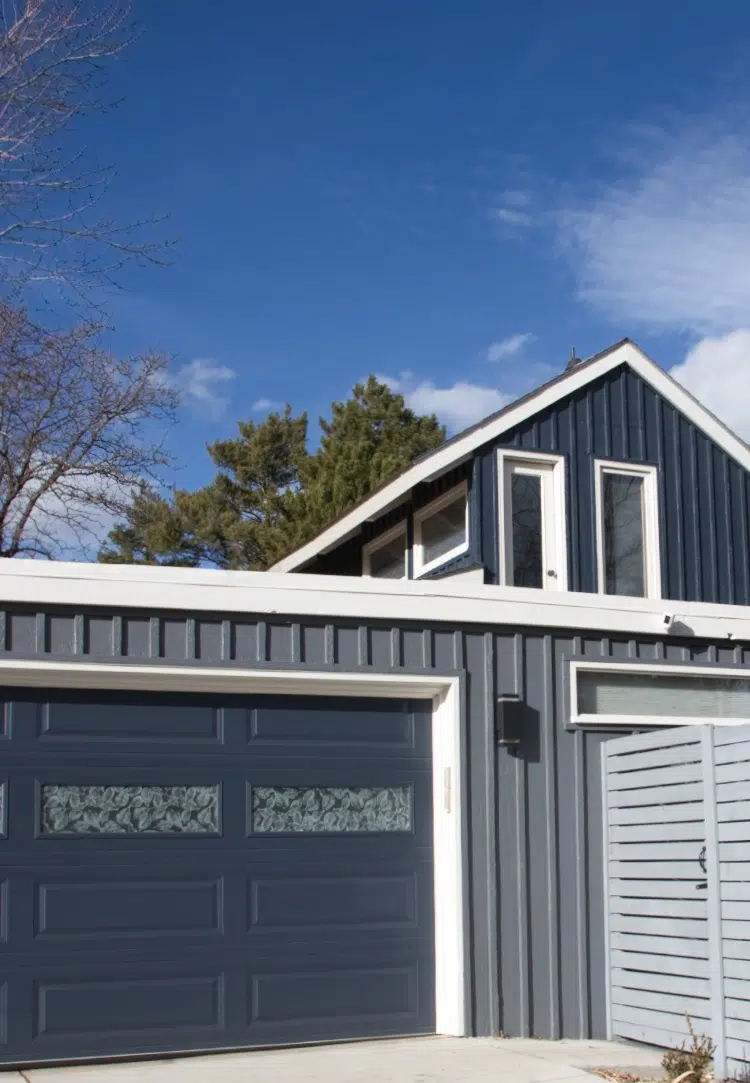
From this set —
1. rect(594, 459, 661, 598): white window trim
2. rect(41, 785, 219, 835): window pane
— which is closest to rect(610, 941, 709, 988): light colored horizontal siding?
rect(41, 785, 219, 835): window pane

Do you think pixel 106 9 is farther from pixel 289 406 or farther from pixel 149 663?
pixel 289 406

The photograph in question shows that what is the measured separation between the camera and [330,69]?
13102 mm

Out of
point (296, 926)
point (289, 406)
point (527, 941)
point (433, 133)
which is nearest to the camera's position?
point (296, 926)

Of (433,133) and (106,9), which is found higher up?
(433,133)

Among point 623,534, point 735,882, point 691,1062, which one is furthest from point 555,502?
point 691,1062

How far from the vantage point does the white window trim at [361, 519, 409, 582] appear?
13977mm

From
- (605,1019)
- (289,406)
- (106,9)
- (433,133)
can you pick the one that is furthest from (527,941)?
(289,406)

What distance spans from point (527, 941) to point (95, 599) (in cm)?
355

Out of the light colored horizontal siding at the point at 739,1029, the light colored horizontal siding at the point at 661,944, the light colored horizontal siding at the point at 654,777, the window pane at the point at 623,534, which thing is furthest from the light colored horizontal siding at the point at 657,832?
the window pane at the point at 623,534

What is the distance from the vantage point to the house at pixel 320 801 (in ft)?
24.1

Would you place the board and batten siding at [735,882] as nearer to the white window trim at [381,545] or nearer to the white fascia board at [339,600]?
the white fascia board at [339,600]

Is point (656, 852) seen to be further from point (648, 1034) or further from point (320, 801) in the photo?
point (320, 801)

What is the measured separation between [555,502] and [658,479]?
1.32m

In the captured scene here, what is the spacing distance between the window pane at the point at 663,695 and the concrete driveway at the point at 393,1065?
221 centimetres
